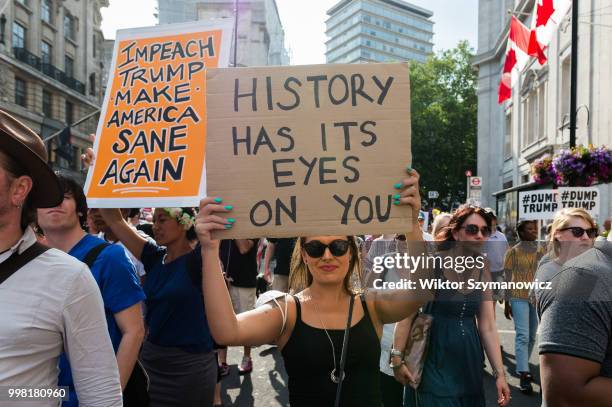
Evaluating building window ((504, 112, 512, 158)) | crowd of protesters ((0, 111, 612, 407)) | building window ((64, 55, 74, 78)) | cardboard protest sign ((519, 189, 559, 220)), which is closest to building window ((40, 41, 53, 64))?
building window ((64, 55, 74, 78))

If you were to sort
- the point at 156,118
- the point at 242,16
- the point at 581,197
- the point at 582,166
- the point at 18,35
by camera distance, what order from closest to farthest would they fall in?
the point at 156,118 → the point at 581,197 → the point at 582,166 → the point at 18,35 → the point at 242,16

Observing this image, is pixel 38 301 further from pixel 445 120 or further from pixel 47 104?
pixel 445 120

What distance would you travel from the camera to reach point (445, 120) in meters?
43.9

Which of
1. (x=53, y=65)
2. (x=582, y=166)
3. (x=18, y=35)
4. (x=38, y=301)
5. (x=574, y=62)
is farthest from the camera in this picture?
(x=53, y=65)

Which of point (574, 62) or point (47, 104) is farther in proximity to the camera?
point (47, 104)

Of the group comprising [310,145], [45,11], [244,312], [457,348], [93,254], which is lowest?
[457,348]

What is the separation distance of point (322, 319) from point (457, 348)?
1.26 metres

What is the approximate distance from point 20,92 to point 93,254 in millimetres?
35729

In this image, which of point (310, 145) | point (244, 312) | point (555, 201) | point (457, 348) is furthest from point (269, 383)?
point (555, 201)

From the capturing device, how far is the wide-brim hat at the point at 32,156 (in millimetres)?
1576

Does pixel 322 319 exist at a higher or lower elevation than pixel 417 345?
higher

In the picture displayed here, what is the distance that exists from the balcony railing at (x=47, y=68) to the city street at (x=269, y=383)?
107 ft

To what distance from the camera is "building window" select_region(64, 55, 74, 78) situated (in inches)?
1543

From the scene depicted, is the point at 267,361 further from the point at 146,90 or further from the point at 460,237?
the point at 146,90
